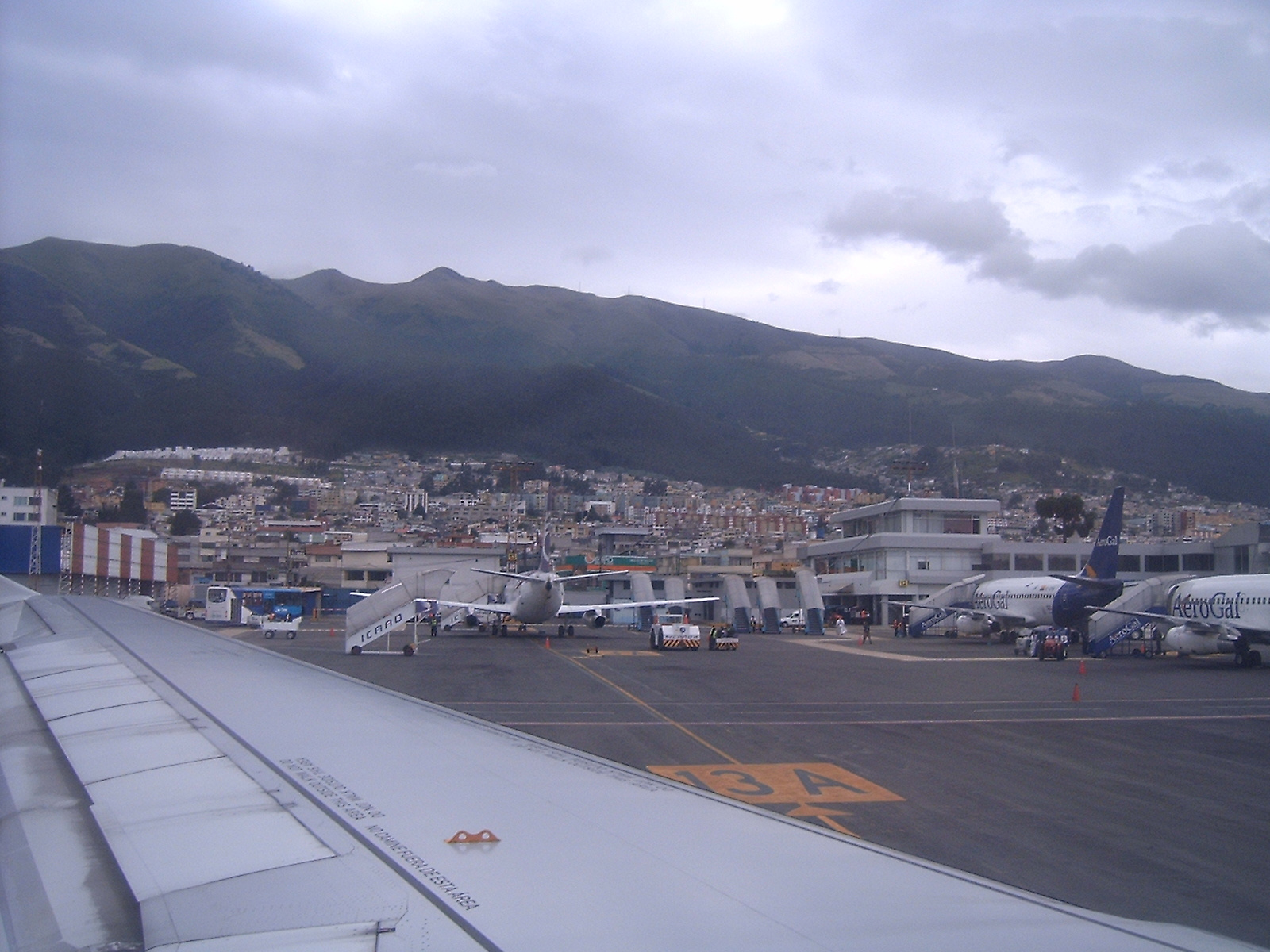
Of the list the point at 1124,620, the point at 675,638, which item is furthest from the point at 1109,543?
the point at 675,638

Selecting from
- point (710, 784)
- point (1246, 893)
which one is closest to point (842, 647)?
point (710, 784)

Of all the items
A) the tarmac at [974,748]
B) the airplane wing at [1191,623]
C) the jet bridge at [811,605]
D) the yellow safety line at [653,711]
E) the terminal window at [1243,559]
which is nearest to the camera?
the tarmac at [974,748]

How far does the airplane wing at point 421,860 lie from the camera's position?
252 cm

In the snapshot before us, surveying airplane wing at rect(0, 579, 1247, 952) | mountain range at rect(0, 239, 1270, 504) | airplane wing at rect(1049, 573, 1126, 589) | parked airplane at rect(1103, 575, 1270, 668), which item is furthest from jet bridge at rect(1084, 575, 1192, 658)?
mountain range at rect(0, 239, 1270, 504)

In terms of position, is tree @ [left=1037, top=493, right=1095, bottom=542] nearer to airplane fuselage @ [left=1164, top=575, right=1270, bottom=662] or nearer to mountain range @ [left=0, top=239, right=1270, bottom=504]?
airplane fuselage @ [left=1164, top=575, right=1270, bottom=662]

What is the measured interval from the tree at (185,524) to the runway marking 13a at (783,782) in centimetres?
4660

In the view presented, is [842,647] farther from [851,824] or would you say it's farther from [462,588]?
[851,824]

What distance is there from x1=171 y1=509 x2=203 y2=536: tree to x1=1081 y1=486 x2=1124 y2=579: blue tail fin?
150 ft

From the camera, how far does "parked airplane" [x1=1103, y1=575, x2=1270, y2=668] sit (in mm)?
30000

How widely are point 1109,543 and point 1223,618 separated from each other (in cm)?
569

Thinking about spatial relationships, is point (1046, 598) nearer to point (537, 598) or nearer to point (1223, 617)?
point (1223, 617)

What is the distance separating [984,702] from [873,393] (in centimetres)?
16267

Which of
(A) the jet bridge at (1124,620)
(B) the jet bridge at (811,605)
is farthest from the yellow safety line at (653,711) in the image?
(B) the jet bridge at (811,605)

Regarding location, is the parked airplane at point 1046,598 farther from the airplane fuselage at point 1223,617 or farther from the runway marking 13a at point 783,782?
the runway marking 13a at point 783,782
